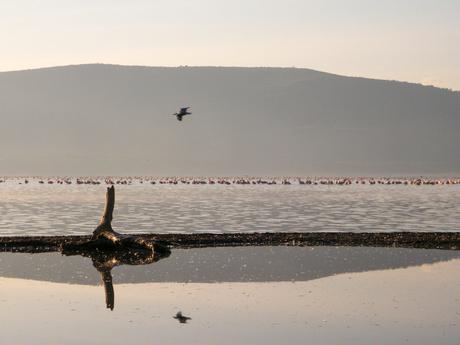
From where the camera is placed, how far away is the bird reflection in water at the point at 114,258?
29438 mm

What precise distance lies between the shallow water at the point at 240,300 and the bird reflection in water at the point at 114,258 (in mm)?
356

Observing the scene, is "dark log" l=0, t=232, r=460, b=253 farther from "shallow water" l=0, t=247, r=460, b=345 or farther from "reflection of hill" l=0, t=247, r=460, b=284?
"shallow water" l=0, t=247, r=460, b=345

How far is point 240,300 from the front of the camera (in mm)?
23328

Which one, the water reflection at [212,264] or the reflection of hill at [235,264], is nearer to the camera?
the water reflection at [212,264]

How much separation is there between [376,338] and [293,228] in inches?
1275

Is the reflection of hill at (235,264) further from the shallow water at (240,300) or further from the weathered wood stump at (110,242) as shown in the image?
the weathered wood stump at (110,242)

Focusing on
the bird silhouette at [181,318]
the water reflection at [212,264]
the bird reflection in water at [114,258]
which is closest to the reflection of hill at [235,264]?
the water reflection at [212,264]

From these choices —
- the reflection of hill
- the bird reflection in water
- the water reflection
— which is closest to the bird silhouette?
the water reflection

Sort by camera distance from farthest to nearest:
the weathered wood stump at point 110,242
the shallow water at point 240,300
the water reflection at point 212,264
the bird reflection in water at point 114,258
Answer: the weathered wood stump at point 110,242
the bird reflection in water at point 114,258
the water reflection at point 212,264
the shallow water at point 240,300

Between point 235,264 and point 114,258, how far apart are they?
15.0 feet

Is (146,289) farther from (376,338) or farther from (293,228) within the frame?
(293,228)

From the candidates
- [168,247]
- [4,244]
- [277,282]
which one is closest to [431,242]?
[168,247]

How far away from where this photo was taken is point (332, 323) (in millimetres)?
19938

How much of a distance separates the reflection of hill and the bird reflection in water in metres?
0.29
